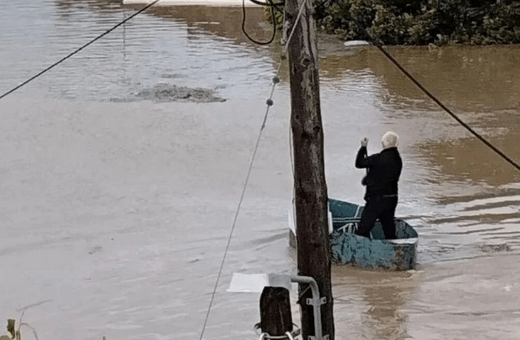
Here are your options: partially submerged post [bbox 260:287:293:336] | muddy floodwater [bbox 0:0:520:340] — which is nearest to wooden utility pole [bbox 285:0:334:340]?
partially submerged post [bbox 260:287:293:336]

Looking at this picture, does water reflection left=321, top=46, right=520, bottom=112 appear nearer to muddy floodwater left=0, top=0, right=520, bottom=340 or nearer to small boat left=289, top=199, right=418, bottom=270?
muddy floodwater left=0, top=0, right=520, bottom=340

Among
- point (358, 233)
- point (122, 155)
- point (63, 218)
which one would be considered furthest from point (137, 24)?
point (358, 233)

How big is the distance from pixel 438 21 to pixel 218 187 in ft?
46.8

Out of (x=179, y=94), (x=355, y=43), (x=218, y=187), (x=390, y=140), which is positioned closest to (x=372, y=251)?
(x=390, y=140)

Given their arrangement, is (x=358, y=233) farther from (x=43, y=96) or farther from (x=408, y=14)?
(x=408, y=14)

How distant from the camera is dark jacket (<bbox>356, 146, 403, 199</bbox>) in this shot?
10.0m

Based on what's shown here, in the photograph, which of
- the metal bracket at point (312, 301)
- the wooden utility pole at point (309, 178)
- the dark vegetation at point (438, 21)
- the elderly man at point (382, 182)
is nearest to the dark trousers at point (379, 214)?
the elderly man at point (382, 182)

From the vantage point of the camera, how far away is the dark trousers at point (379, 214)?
1016 cm

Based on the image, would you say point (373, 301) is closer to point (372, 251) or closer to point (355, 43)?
point (372, 251)

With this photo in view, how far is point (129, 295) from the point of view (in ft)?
32.1

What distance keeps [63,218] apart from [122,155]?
3.24 metres

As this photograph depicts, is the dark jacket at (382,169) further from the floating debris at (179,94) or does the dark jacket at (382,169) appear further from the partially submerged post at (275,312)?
the floating debris at (179,94)

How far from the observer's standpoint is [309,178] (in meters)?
5.66

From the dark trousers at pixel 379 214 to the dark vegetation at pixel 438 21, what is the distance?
15.3 meters
